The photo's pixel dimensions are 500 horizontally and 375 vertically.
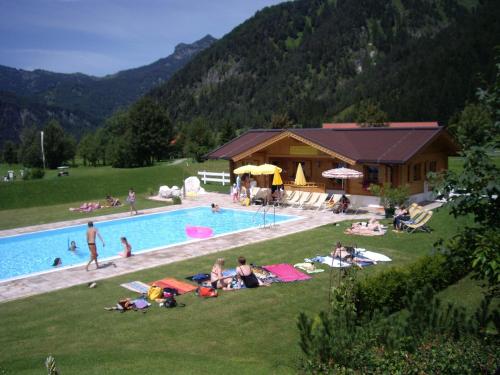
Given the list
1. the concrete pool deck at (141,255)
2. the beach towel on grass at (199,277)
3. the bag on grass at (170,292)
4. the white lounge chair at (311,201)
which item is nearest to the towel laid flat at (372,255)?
the concrete pool deck at (141,255)

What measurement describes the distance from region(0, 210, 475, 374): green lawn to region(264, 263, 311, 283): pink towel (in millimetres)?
325

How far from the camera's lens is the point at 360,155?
82.4 ft

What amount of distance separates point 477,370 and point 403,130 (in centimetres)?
2294

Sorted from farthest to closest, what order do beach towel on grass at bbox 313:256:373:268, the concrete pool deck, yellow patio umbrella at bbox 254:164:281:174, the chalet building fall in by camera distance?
yellow patio umbrella at bbox 254:164:281:174
the chalet building
beach towel on grass at bbox 313:256:373:268
the concrete pool deck

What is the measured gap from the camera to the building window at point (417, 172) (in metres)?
25.6

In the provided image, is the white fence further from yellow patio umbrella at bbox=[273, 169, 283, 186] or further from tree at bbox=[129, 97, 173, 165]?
tree at bbox=[129, 97, 173, 165]

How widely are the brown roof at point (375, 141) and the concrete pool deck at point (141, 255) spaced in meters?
3.56

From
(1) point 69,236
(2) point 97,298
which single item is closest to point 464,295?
(2) point 97,298

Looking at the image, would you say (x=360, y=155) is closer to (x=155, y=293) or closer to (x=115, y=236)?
(x=115, y=236)

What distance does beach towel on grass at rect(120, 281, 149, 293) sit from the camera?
12203 mm

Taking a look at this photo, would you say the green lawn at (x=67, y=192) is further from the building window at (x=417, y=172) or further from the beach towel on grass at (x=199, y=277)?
the beach towel on grass at (x=199, y=277)

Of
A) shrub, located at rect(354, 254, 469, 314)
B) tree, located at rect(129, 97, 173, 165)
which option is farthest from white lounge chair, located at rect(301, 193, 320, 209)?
tree, located at rect(129, 97, 173, 165)

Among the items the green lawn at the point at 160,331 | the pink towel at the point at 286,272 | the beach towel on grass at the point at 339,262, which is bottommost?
the green lawn at the point at 160,331

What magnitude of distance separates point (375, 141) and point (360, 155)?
219 cm
